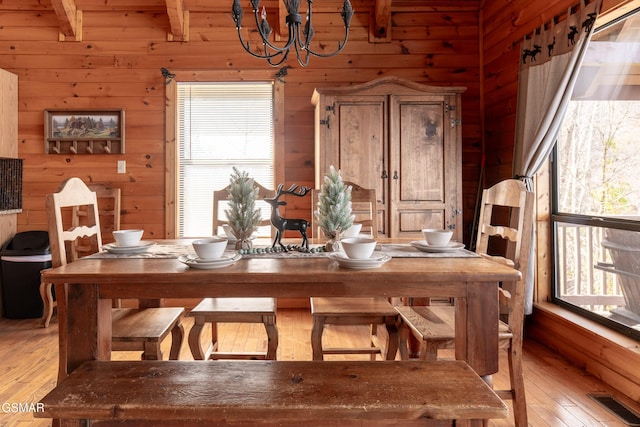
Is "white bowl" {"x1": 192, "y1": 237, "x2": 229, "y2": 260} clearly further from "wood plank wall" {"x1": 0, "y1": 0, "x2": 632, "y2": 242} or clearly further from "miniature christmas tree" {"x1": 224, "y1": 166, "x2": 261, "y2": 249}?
"wood plank wall" {"x1": 0, "y1": 0, "x2": 632, "y2": 242}

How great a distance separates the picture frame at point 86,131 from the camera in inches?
148

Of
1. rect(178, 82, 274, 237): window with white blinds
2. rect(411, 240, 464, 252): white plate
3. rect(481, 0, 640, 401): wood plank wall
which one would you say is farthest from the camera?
rect(178, 82, 274, 237): window with white blinds

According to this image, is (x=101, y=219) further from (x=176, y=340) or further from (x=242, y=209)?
(x=242, y=209)

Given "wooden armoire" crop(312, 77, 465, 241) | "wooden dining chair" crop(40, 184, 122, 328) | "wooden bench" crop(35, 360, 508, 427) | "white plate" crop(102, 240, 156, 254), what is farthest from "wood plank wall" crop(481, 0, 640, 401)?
"wooden dining chair" crop(40, 184, 122, 328)

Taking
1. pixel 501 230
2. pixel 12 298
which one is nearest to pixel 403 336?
pixel 501 230

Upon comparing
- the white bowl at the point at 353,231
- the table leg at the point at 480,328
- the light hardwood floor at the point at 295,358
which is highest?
the white bowl at the point at 353,231

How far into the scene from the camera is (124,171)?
12.5 ft

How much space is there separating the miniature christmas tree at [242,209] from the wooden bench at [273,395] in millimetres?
580

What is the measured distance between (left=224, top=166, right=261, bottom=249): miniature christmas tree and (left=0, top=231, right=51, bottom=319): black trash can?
259 cm

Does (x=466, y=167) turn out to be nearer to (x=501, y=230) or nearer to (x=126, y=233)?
(x=501, y=230)

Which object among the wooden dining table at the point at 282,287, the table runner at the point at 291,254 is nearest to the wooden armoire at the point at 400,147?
the table runner at the point at 291,254

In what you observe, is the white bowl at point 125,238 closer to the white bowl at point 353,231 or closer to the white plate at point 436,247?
the white bowl at point 353,231

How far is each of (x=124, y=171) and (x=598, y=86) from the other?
3925 mm

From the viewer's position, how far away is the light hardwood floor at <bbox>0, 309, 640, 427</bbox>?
1.92 metres
